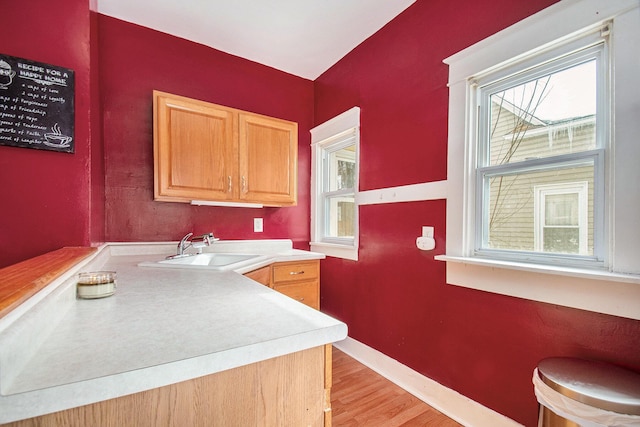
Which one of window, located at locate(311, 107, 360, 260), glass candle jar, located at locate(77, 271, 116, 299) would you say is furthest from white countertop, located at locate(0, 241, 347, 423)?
window, located at locate(311, 107, 360, 260)

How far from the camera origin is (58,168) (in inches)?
55.4

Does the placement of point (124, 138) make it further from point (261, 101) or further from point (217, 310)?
point (217, 310)

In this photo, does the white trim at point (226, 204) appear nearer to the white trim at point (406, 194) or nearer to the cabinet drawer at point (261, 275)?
the cabinet drawer at point (261, 275)

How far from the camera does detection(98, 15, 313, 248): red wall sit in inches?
81.4

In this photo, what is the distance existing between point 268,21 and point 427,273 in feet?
7.12

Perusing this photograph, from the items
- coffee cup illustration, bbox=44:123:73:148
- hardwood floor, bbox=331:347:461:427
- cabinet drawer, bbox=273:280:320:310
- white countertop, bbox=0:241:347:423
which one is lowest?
hardwood floor, bbox=331:347:461:427

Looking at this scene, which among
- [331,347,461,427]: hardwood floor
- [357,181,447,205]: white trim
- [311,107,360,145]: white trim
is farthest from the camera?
[311,107,360,145]: white trim

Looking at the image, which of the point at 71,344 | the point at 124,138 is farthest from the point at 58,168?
the point at 71,344

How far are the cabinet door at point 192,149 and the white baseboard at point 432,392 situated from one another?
1680 millimetres

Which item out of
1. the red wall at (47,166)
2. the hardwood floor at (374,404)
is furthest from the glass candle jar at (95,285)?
the hardwood floor at (374,404)

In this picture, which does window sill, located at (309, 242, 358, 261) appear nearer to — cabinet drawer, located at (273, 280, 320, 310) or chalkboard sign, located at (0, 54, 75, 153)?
cabinet drawer, located at (273, 280, 320, 310)

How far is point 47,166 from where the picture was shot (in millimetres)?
1379

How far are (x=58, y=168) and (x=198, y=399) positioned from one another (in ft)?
4.91

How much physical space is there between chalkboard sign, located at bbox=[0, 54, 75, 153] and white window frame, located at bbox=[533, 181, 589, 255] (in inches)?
92.4
